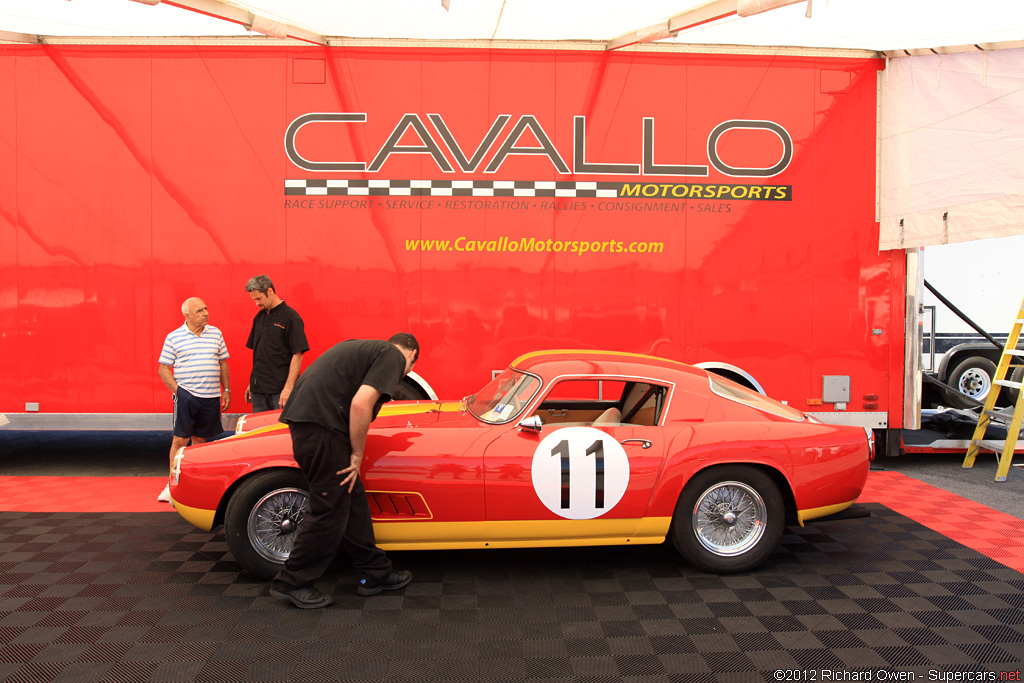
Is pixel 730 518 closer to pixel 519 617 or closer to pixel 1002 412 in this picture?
pixel 519 617

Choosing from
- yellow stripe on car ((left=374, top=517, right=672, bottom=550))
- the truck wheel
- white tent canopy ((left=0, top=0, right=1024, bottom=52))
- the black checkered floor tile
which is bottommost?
the black checkered floor tile

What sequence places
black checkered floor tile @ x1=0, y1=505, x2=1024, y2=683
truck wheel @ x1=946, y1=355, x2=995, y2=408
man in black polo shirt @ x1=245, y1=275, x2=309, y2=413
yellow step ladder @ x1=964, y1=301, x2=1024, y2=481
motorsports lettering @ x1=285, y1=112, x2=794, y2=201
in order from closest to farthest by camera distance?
black checkered floor tile @ x1=0, y1=505, x2=1024, y2=683 → man in black polo shirt @ x1=245, y1=275, x2=309, y2=413 → motorsports lettering @ x1=285, y1=112, x2=794, y2=201 → yellow step ladder @ x1=964, y1=301, x2=1024, y2=481 → truck wheel @ x1=946, y1=355, x2=995, y2=408

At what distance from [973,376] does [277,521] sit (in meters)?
7.77

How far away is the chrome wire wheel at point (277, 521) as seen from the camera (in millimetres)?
3260

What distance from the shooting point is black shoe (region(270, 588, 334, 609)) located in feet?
9.77

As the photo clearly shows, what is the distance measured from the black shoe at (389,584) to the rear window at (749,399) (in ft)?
6.80

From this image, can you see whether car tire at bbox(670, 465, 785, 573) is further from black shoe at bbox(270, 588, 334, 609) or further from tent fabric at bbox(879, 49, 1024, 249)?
tent fabric at bbox(879, 49, 1024, 249)

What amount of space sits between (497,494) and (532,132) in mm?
3339

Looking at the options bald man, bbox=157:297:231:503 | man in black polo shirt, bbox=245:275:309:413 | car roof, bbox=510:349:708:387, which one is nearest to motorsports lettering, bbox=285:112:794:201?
man in black polo shirt, bbox=245:275:309:413

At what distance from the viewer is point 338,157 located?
528 cm

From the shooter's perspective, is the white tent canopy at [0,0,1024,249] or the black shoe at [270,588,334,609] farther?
the white tent canopy at [0,0,1024,249]

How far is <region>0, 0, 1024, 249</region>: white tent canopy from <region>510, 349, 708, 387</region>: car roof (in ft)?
8.93

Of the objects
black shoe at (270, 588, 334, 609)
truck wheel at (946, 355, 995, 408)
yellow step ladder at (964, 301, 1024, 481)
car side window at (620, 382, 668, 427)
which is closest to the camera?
black shoe at (270, 588, 334, 609)

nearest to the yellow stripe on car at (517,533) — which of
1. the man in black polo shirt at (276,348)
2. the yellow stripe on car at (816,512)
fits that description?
the yellow stripe on car at (816,512)
